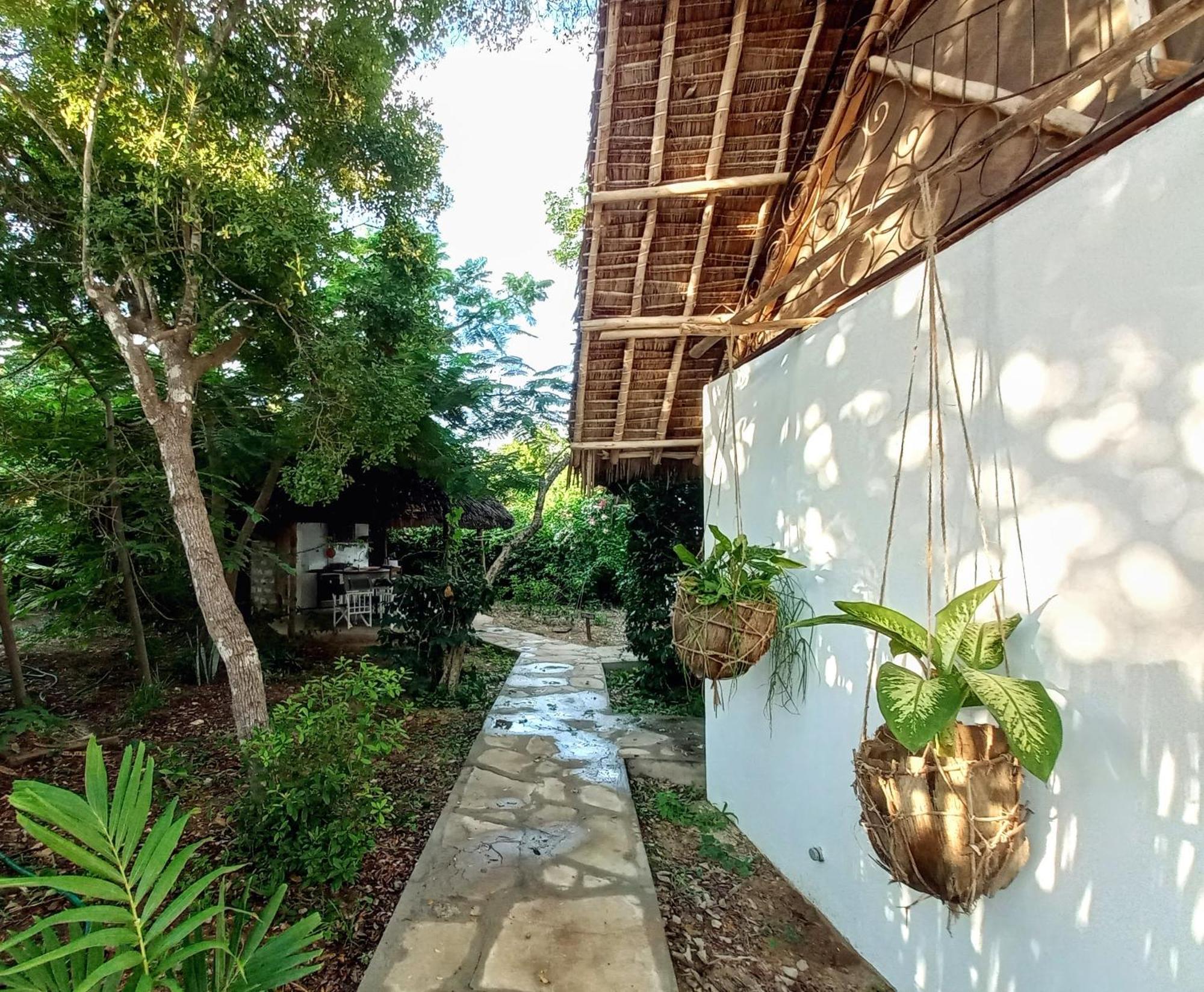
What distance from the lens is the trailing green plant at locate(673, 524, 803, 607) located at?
2.37 meters

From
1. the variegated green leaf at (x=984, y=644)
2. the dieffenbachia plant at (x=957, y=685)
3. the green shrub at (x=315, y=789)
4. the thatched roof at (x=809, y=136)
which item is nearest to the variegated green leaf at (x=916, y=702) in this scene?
the dieffenbachia plant at (x=957, y=685)

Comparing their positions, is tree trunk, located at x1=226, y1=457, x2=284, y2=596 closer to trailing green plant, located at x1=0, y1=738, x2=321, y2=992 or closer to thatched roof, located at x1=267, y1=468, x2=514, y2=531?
thatched roof, located at x1=267, y1=468, x2=514, y2=531

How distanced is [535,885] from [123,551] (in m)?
4.18

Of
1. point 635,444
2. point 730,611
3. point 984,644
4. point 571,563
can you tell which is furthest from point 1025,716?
point 571,563

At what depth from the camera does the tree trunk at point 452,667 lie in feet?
18.2

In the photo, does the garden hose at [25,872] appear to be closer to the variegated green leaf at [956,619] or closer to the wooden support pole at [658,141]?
the variegated green leaf at [956,619]

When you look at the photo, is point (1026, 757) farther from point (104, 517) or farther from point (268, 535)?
point (268, 535)

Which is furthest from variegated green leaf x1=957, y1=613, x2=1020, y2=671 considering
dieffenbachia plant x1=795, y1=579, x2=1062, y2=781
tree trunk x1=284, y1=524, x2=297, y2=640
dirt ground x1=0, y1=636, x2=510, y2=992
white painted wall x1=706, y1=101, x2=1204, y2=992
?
tree trunk x1=284, y1=524, x2=297, y2=640

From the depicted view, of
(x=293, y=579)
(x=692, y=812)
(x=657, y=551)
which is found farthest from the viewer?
(x=293, y=579)

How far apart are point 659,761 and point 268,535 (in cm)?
635

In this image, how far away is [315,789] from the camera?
2592mm

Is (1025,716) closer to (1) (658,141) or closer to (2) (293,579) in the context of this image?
(1) (658,141)

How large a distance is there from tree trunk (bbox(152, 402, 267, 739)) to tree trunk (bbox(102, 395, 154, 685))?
1.31 meters

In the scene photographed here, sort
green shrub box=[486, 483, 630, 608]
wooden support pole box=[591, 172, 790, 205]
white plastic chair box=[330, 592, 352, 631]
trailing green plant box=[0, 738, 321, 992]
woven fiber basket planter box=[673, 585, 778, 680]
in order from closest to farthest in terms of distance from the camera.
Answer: trailing green plant box=[0, 738, 321, 992], woven fiber basket planter box=[673, 585, 778, 680], wooden support pole box=[591, 172, 790, 205], white plastic chair box=[330, 592, 352, 631], green shrub box=[486, 483, 630, 608]
